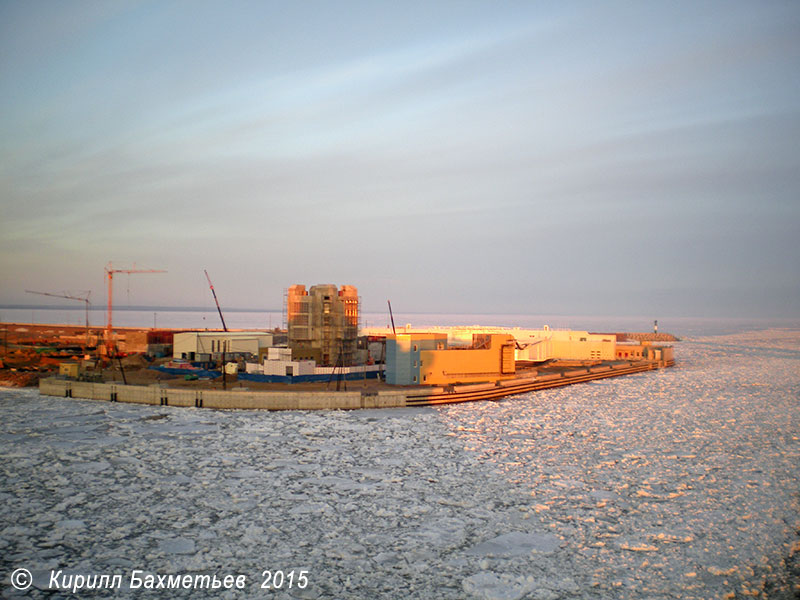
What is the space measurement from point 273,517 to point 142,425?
16919 mm

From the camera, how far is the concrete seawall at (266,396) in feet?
117

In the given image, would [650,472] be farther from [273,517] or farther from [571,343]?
[571,343]

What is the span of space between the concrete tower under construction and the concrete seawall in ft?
40.9

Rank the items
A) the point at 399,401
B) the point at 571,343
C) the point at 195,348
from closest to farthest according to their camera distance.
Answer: the point at 399,401 < the point at 195,348 < the point at 571,343

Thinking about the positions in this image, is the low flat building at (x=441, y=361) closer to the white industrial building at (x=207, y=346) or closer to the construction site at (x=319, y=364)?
the construction site at (x=319, y=364)

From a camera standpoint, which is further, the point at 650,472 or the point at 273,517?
the point at 650,472

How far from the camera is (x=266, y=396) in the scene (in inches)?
1401

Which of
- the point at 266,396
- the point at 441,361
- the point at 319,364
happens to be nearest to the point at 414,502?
the point at 266,396

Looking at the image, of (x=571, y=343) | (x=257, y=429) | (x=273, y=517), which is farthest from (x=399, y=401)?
(x=571, y=343)

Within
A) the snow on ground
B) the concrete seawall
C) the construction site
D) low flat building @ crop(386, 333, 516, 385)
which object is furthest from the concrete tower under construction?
the snow on ground

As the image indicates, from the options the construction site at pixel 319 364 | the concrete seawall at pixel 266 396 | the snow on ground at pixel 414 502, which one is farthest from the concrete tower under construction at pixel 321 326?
the snow on ground at pixel 414 502

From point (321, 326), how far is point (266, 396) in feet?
48.0

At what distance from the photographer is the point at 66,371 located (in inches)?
1774

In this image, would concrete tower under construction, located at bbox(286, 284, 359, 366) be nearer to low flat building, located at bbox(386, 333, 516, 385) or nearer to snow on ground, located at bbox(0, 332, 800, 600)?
low flat building, located at bbox(386, 333, 516, 385)
